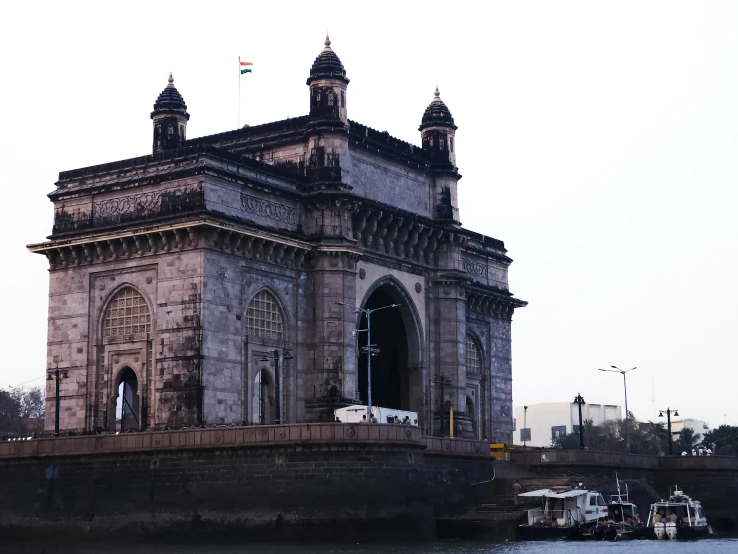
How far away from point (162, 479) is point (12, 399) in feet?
283

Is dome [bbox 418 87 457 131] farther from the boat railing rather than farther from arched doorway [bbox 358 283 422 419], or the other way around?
the boat railing

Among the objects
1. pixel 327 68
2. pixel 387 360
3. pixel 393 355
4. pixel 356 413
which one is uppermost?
pixel 327 68

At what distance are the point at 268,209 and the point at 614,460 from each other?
27049 mm

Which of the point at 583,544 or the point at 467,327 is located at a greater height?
the point at 467,327

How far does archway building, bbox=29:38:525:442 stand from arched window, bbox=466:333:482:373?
890 cm

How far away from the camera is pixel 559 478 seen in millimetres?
73938

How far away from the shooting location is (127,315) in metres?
68.6

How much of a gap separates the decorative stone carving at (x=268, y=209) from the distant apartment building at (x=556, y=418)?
113646 mm

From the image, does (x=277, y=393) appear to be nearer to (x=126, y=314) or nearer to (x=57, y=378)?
(x=126, y=314)

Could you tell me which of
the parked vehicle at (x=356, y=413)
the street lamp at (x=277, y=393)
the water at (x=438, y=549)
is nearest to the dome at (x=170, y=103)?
the street lamp at (x=277, y=393)

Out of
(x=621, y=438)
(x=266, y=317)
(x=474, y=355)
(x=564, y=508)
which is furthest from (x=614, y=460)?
(x=621, y=438)

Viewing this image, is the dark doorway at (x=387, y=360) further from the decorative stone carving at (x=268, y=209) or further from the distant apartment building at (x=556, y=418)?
the distant apartment building at (x=556, y=418)

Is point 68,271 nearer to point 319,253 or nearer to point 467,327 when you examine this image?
point 319,253

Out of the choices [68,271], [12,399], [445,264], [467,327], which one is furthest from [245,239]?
[12,399]
